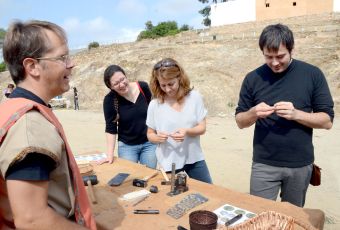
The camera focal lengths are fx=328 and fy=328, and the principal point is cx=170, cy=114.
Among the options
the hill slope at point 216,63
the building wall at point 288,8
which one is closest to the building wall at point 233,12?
the building wall at point 288,8

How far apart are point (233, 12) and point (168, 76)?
3205 cm

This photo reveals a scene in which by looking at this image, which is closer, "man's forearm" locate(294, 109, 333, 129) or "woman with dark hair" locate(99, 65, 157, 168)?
"man's forearm" locate(294, 109, 333, 129)

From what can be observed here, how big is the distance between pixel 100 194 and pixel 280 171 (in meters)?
1.36

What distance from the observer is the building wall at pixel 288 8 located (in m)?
28.4

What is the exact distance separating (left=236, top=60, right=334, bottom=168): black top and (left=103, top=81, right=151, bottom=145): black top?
1328 millimetres

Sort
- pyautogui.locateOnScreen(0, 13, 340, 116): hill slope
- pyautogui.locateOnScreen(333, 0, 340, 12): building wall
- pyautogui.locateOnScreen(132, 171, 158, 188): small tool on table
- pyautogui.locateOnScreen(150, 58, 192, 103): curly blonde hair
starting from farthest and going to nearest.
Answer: pyautogui.locateOnScreen(333, 0, 340, 12): building wall, pyautogui.locateOnScreen(0, 13, 340, 116): hill slope, pyautogui.locateOnScreen(150, 58, 192, 103): curly blonde hair, pyautogui.locateOnScreen(132, 171, 158, 188): small tool on table

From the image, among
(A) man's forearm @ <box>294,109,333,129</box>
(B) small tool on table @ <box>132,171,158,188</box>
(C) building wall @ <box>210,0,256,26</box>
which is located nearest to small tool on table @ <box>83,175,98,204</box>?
(B) small tool on table @ <box>132,171,158,188</box>

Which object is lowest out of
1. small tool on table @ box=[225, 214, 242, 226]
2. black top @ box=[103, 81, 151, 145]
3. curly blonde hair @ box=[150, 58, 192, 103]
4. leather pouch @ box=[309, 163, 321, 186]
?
leather pouch @ box=[309, 163, 321, 186]

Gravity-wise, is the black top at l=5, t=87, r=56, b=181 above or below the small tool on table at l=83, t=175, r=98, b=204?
above

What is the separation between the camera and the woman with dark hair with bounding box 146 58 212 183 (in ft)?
9.07

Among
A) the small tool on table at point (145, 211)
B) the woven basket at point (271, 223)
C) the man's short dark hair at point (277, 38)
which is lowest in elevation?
the small tool on table at point (145, 211)

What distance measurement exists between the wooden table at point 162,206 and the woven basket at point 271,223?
0.25 meters

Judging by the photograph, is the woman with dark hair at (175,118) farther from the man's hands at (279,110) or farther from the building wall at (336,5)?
the building wall at (336,5)

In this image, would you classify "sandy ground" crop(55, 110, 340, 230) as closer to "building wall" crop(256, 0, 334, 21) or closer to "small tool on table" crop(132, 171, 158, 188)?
"small tool on table" crop(132, 171, 158, 188)
